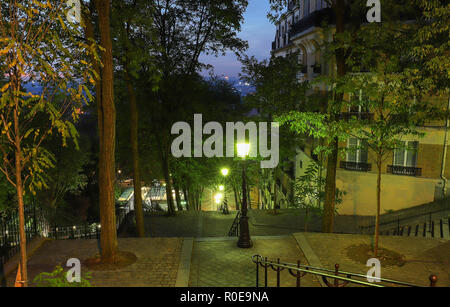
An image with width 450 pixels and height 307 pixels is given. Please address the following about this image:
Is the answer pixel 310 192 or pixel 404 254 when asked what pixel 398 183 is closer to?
pixel 310 192

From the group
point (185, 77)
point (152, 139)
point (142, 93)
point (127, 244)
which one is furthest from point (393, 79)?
point (152, 139)

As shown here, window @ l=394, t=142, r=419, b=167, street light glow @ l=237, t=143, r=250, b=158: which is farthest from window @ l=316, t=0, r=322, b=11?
street light glow @ l=237, t=143, r=250, b=158

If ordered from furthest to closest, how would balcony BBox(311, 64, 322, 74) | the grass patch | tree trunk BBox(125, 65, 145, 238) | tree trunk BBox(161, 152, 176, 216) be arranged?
balcony BBox(311, 64, 322, 74)
tree trunk BBox(161, 152, 176, 216)
tree trunk BBox(125, 65, 145, 238)
the grass patch

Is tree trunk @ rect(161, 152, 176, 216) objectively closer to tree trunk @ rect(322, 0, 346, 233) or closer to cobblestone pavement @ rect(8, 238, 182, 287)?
cobblestone pavement @ rect(8, 238, 182, 287)

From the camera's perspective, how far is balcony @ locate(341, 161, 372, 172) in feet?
71.1

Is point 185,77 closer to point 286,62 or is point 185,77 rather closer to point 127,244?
point 286,62

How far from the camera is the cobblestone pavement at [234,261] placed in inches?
319

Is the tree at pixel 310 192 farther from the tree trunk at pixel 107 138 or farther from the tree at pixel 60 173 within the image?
the tree at pixel 60 173

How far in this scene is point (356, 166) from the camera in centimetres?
2195

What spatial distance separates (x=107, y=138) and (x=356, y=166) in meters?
17.7

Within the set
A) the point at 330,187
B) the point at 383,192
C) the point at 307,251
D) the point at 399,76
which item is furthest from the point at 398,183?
the point at 399,76

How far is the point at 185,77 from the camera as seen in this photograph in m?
19.6

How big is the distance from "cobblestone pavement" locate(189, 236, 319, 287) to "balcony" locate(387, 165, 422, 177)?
1268 cm
